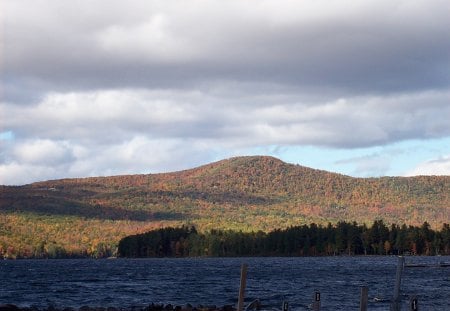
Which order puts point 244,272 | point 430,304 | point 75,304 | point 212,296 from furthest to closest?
1. point 212,296
2. point 75,304
3. point 430,304
4. point 244,272

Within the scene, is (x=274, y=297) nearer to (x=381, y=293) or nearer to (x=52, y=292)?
(x=381, y=293)

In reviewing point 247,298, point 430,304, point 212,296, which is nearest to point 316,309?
point 430,304

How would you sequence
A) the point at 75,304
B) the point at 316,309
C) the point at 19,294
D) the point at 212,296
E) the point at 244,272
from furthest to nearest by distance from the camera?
the point at 19,294 < the point at 212,296 < the point at 75,304 < the point at 316,309 < the point at 244,272

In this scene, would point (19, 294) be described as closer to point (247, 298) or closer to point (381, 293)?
point (247, 298)

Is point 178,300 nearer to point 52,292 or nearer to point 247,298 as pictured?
point 247,298

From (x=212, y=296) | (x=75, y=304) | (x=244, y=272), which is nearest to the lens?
(x=244, y=272)

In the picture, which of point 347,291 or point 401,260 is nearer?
point 401,260

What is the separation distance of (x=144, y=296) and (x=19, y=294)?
18.5m

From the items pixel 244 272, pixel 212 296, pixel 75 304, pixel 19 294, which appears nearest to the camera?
pixel 244 272

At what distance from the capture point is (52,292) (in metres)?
103

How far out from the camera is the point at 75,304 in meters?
80.2

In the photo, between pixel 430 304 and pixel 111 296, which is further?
pixel 111 296

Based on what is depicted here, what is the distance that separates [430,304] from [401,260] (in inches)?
1463

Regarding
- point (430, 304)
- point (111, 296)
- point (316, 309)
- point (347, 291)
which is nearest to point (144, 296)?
point (111, 296)
